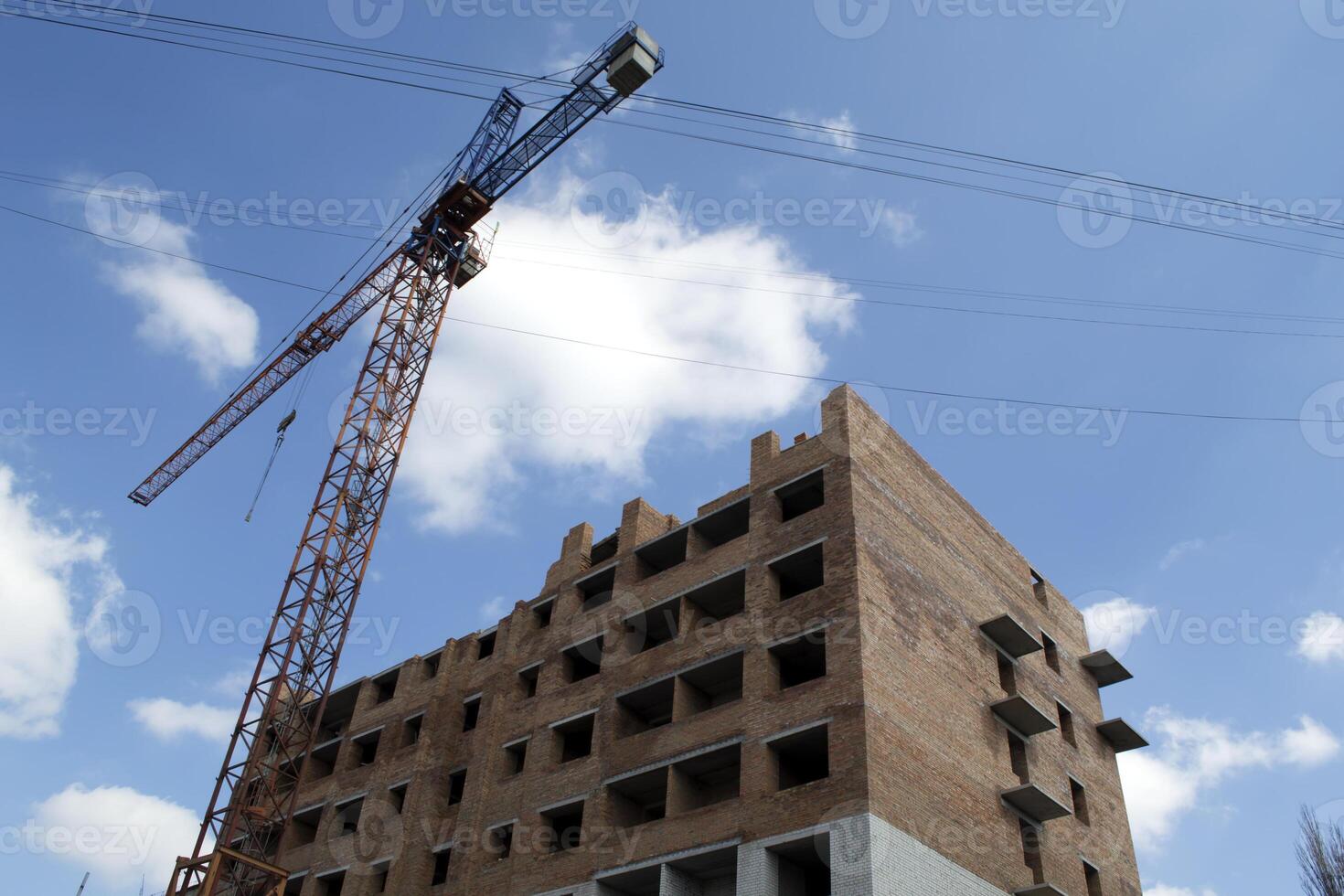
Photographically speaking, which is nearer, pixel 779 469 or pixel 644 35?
pixel 779 469

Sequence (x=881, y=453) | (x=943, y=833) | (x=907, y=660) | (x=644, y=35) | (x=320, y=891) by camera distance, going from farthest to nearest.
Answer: (x=644, y=35) < (x=320, y=891) < (x=881, y=453) < (x=907, y=660) < (x=943, y=833)

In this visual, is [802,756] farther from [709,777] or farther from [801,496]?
[801,496]

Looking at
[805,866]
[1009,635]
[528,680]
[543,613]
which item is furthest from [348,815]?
[1009,635]

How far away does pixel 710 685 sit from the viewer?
34656 mm

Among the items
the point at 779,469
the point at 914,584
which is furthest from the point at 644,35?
the point at 914,584

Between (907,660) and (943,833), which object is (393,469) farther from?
(943,833)

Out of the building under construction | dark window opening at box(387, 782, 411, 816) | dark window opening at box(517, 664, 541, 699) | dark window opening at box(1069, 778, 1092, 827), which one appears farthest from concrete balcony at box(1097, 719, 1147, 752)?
dark window opening at box(387, 782, 411, 816)

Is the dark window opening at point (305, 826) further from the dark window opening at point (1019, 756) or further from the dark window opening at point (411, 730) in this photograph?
the dark window opening at point (1019, 756)

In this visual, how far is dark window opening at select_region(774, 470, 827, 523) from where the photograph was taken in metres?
35.6

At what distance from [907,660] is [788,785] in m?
4.78

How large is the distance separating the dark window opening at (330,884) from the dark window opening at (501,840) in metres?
7.81

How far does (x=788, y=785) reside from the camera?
104 feet

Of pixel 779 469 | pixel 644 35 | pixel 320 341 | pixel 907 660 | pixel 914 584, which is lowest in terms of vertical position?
pixel 907 660

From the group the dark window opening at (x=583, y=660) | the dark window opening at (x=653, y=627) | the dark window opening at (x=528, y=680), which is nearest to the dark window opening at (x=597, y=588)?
the dark window opening at (x=583, y=660)
